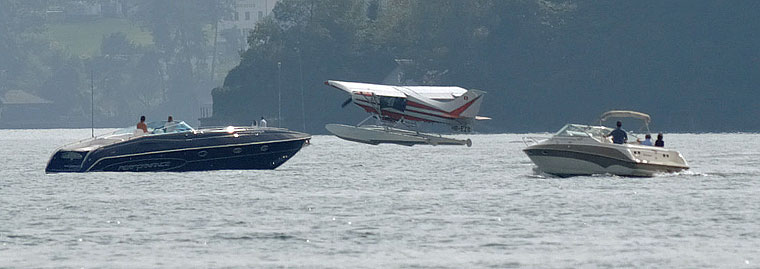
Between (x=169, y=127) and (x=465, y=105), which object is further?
(x=465, y=105)

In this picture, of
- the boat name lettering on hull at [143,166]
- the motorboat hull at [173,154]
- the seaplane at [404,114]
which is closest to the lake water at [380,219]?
the boat name lettering on hull at [143,166]

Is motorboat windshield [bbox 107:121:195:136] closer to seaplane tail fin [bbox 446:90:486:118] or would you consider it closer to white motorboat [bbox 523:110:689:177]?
white motorboat [bbox 523:110:689:177]

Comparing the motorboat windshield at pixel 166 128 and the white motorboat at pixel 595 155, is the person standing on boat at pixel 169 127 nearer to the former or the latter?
the motorboat windshield at pixel 166 128

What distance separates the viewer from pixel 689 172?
64.7 m

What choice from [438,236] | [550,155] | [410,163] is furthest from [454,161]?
[438,236]

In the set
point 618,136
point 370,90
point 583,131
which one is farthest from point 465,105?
point 583,131

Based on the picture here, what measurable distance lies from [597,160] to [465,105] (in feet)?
111

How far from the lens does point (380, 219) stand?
146 feet

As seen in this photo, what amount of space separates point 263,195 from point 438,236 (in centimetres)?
1550

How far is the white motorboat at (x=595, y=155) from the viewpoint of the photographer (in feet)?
185

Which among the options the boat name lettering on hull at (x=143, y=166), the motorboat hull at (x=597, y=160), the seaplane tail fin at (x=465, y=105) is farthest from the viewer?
the seaplane tail fin at (x=465, y=105)

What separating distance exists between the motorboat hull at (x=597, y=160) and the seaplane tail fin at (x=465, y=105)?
105 ft

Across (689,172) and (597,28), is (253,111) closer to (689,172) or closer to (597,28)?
(597,28)

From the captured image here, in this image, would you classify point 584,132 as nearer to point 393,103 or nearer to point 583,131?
point 583,131
